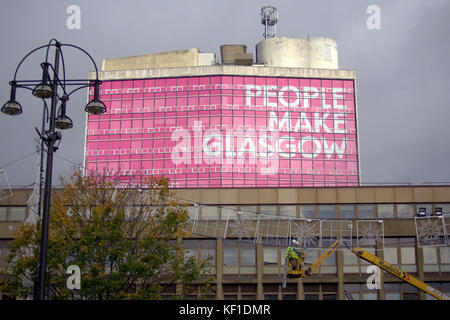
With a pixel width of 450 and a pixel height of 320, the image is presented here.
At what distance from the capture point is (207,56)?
11162 centimetres

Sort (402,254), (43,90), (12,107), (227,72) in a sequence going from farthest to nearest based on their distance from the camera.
→ (227,72) → (402,254) → (12,107) → (43,90)

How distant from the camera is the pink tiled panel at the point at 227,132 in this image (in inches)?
3986

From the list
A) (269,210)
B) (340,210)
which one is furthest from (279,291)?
(340,210)

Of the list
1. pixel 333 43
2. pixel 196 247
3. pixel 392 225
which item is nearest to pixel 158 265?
pixel 196 247

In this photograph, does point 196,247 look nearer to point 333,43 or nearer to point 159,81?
point 159,81

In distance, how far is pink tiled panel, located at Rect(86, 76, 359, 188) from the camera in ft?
332

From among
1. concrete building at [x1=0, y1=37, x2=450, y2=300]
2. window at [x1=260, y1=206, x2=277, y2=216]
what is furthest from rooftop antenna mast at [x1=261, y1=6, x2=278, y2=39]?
window at [x1=260, y1=206, x2=277, y2=216]

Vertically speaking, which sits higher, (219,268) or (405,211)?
(405,211)

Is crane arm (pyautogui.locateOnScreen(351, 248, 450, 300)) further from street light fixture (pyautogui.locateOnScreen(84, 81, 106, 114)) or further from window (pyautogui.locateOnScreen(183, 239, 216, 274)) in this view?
street light fixture (pyautogui.locateOnScreen(84, 81, 106, 114))

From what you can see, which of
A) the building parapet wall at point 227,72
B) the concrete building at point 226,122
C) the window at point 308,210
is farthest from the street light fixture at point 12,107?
the building parapet wall at point 227,72

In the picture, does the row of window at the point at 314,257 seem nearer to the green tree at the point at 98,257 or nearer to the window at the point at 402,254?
the window at the point at 402,254

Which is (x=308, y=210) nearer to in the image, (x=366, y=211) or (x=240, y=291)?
(x=366, y=211)

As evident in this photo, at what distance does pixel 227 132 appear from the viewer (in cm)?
10200

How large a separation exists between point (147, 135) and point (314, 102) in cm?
2825
